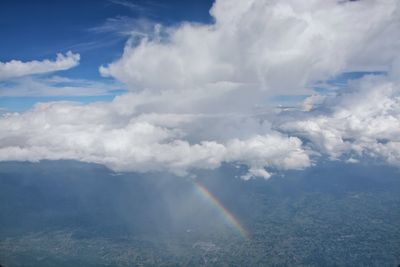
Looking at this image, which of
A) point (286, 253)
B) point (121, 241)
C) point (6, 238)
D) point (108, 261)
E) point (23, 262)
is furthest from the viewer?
point (121, 241)

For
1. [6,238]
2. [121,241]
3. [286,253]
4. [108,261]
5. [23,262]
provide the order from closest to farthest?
[23,262] < [108,261] < [286,253] < [6,238] < [121,241]

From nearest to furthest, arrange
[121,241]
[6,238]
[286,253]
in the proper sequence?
[286,253] → [6,238] → [121,241]

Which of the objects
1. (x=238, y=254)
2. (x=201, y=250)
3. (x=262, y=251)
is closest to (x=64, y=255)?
(x=201, y=250)

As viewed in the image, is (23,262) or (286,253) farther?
(286,253)

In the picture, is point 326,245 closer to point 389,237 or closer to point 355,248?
point 355,248

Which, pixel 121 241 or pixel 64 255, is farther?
pixel 121 241

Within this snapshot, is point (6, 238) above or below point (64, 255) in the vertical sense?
above

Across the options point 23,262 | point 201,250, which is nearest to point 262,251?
point 201,250

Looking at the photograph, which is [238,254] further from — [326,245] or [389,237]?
[389,237]

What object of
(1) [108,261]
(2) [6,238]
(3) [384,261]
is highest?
(2) [6,238]
